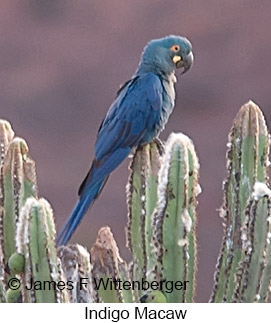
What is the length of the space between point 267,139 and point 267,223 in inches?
14.2

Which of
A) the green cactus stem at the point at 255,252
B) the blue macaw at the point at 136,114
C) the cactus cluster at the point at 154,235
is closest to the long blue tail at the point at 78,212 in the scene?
the blue macaw at the point at 136,114

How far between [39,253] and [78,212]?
0.66 m

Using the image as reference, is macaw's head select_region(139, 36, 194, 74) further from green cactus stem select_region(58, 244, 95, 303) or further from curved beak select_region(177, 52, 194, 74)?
green cactus stem select_region(58, 244, 95, 303)

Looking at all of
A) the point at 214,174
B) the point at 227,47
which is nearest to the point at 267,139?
the point at 214,174

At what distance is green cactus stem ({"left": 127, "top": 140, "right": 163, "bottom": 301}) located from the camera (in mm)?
2932

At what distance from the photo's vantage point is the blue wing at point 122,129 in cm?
343

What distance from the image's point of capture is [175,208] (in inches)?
106

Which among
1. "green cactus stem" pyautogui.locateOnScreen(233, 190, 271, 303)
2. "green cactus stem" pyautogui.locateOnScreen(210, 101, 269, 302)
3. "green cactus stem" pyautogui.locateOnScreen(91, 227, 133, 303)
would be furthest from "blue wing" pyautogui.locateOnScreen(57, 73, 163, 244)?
"green cactus stem" pyautogui.locateOnScreen(233, 190, 271, 303)

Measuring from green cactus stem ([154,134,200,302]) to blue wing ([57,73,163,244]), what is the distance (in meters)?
0.58

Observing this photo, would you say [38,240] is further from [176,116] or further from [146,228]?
[176,116]

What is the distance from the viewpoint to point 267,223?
8.75 feet

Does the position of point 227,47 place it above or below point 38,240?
above

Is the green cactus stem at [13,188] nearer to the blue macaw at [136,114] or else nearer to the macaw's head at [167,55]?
the blue macaw at [136,114]
